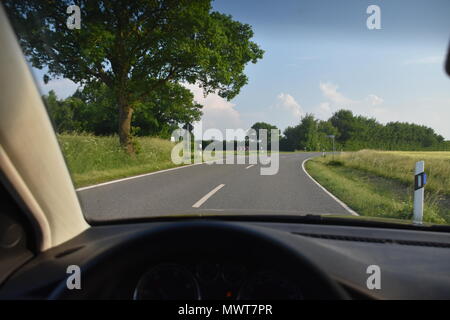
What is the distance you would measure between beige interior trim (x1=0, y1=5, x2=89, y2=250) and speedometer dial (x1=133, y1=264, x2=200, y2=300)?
2.42 feet

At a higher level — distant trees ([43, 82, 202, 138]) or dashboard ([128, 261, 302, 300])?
distant trees ([43, 82, 202, 138])

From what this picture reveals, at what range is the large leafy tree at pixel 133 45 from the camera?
7.13ft

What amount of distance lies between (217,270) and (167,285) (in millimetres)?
231

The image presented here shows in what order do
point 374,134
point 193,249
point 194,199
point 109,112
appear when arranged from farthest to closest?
point 374,134
point 194,199
point 109,112
point 193,249

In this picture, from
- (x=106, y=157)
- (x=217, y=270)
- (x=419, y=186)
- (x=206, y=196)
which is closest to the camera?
(x=217, y=270)

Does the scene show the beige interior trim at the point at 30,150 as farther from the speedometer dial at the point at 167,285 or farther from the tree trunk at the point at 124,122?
the tree trunk at the point at 124,122

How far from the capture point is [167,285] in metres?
1.43

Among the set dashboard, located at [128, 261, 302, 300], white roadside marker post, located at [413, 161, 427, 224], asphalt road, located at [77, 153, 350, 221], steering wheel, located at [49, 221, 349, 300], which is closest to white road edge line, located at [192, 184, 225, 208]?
asphalt road, located at [77, 153, 350, 221]

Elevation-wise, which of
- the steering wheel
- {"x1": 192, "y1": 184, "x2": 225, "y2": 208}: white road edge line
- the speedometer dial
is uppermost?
the steering wheel

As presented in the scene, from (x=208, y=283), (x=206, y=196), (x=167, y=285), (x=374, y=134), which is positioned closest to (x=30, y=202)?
(x=167, y=285)

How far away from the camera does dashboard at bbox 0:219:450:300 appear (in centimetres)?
122

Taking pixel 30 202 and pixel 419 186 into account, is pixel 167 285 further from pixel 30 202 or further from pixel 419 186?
pixel 419 186

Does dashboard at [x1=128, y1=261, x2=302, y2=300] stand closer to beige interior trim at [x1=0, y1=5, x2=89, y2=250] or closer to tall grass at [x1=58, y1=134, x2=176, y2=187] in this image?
beige interior trim at [x1=0, y1=5, x2=89, y2=250]

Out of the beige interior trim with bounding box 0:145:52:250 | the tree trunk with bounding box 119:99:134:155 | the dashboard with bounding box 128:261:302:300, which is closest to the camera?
the dashboard with bounding box 128:261:302:300
